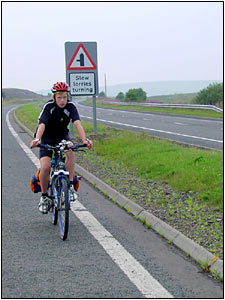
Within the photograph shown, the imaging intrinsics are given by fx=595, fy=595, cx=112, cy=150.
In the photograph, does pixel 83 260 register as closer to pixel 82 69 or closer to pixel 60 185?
pixel 60 185

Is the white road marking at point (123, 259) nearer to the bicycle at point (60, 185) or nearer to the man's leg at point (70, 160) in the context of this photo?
the bicycle at point (60, 185)

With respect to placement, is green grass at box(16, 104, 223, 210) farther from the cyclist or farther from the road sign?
the cyclist

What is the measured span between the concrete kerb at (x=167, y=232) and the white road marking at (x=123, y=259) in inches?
24.2

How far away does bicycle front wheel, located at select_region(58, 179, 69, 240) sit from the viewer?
6848 millimetres

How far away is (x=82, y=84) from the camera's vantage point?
1859cm

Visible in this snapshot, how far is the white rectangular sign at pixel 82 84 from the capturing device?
1845 cm

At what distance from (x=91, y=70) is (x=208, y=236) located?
1238 cm

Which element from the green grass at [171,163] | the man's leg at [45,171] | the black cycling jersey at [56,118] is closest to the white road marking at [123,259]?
the man's leg at [45,171]

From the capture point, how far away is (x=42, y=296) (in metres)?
5.02

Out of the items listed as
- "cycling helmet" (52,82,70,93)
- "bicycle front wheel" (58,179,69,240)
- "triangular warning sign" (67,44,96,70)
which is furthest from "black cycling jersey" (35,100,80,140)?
"triangular warning sign" (67,44,96,70)

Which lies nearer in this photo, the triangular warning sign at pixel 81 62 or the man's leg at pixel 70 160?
the man's leg at pixel 70 160

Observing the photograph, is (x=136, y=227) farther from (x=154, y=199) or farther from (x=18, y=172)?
(x=18, y=172)

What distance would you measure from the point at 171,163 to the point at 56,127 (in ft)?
15.8

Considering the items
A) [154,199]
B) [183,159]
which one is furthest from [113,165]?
[154,199]
